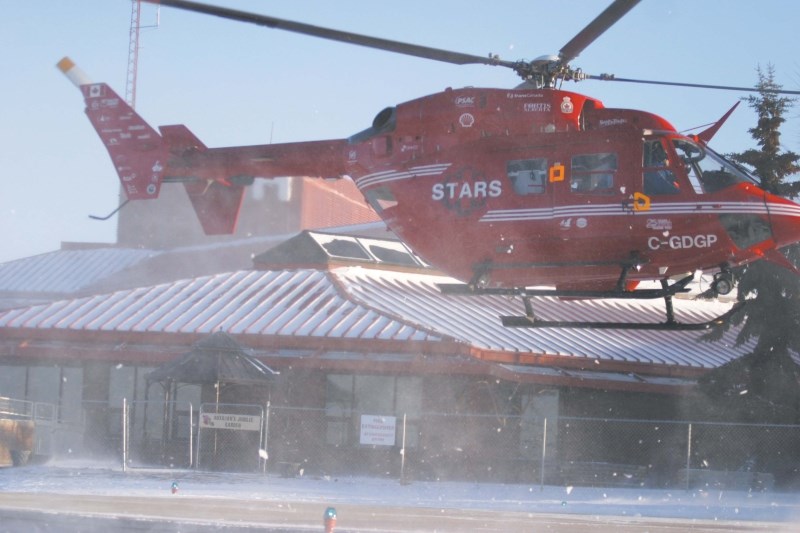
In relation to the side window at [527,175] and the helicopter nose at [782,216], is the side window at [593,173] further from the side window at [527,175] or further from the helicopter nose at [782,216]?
the helicopter nose at [782,216]

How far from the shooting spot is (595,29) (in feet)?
46.2

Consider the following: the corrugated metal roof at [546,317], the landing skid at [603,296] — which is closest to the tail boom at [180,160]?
the landing skid at [603,296]

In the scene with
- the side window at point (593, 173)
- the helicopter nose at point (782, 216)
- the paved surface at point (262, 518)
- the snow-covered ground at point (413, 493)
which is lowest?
the snow-covered ground at point (413, 493)

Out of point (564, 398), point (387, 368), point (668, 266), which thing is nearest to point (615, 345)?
point (564, 398)

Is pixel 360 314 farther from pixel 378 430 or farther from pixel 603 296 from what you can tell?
pixel 603 296

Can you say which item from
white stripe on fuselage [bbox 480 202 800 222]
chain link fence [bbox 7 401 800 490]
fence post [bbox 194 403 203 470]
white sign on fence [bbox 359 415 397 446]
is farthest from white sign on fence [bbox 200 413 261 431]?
white stripe on fuselage [bbox 480 202 800 222]

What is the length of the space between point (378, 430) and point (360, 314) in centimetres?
462

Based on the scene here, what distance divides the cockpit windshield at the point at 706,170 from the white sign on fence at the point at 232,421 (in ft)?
45.7

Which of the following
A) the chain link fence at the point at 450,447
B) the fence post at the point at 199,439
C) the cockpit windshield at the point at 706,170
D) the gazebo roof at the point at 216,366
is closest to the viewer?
the cockpit windshield at the point at 706,170

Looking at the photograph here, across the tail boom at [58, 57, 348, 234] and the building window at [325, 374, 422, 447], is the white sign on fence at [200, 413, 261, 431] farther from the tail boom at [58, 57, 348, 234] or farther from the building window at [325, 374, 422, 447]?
the tail boom at [58, 57, 348, 234]

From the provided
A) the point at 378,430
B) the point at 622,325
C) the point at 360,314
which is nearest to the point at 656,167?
the point at 622,325

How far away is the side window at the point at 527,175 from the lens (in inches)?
593

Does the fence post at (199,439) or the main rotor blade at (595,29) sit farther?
the fence post at (199,439)

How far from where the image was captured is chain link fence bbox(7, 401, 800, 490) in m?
26.7
